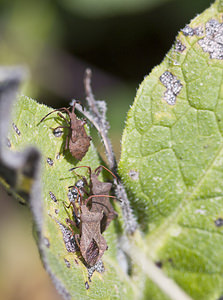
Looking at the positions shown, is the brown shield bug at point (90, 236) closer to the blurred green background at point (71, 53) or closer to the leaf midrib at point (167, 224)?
the leaf midrib at point (167, 224)

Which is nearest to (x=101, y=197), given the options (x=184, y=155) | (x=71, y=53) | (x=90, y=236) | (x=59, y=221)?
(x=90, y=236)

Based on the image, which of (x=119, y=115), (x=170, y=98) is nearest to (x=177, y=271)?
(x=170, y=98)

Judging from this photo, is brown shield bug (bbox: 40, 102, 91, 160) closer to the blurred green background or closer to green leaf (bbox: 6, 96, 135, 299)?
green leaf (bbox: 6, 96, 135, 299)

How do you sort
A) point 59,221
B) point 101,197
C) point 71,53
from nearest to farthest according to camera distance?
point 59,221 → point 101,197 → point 71,53

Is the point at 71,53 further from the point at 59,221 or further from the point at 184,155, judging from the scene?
the point at 59,221

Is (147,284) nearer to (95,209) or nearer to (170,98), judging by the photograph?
(95,209)

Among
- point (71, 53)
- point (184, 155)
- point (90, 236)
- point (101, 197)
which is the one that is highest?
point (71, 53)
